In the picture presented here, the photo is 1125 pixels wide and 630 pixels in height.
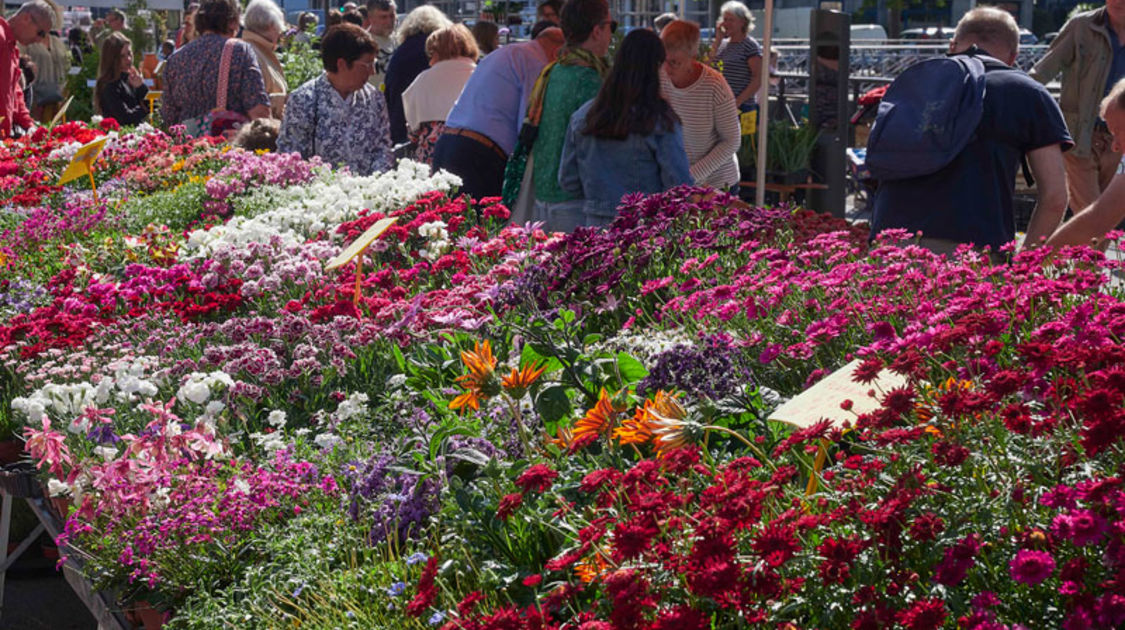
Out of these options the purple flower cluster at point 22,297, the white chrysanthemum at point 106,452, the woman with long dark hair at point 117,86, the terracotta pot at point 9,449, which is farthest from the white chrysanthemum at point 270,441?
the woman with long dark hair at point 117,86

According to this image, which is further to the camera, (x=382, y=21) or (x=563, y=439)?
(x=382, y=21)

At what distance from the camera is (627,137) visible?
5.22 meters

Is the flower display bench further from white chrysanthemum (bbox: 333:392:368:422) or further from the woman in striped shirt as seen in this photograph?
the woman in striped shirt

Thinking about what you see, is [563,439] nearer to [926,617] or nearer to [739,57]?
[926,617]

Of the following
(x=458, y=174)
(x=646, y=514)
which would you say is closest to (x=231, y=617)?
(x=646, y=514)

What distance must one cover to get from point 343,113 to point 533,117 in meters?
1.60

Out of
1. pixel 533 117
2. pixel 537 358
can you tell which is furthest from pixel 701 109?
pixel 537 358

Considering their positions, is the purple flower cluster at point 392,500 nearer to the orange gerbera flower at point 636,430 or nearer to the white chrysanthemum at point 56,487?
the orange gerbera flower at point 636,430

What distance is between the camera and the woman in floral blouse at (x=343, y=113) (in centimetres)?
664

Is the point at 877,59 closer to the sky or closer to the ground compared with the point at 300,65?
closer to the ground

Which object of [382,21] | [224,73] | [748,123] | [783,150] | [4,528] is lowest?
[4,528]

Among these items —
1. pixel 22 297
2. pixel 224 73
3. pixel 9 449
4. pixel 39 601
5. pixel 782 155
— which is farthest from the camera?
pixel 782 155

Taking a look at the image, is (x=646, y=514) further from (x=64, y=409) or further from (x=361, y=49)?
(x=361, y=49)

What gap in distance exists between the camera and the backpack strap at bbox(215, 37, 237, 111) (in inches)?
306
